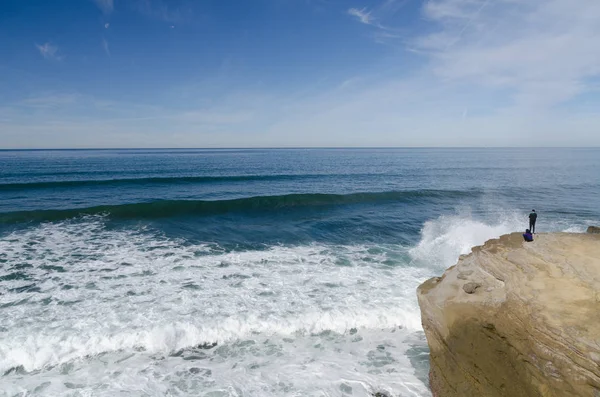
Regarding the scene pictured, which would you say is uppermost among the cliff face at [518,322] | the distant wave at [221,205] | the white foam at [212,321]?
the cliff face at [518,322]

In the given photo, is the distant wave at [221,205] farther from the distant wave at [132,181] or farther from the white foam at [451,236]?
the distant wave at [132,181]

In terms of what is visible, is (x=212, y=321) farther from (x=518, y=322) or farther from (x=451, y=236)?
(x=451, y=236)

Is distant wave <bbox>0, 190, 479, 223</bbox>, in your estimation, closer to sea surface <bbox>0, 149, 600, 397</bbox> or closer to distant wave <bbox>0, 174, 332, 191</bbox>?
sea surface <bbox>0, 149, 600, 397</bbox>

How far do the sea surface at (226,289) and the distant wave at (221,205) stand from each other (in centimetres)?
18

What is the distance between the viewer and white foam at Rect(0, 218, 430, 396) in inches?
283

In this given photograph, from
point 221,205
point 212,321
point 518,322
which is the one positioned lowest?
point 212,321

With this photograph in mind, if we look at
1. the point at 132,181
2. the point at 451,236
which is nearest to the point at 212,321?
the point at 451,236

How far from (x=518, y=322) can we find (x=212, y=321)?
792cm

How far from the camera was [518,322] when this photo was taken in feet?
17.0

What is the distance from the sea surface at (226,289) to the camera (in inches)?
289

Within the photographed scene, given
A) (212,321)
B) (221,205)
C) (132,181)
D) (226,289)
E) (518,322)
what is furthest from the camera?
(132,181)

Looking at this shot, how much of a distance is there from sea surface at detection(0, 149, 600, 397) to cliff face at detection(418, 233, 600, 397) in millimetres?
1797

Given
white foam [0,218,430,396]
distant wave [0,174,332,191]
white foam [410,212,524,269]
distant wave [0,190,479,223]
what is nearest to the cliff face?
white foam [0,218,430,396]

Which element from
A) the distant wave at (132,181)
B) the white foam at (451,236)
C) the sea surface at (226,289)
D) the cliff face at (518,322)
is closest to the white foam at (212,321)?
the sea surface at (226,289)
